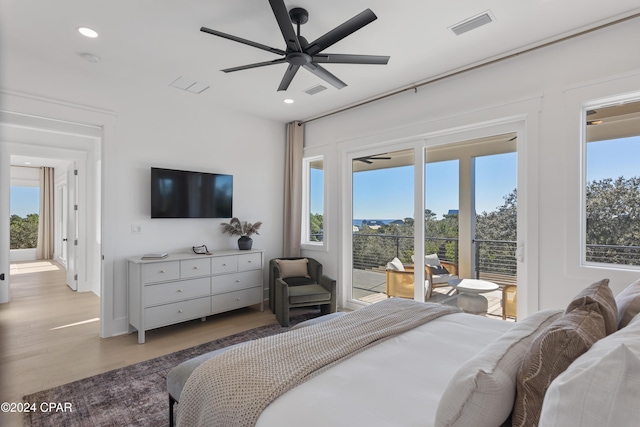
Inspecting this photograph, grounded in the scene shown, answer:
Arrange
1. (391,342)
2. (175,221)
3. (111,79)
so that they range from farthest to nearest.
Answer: (175,221) < (111,79) < (391,342)

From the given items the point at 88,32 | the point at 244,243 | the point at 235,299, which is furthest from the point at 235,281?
the point at 88,32

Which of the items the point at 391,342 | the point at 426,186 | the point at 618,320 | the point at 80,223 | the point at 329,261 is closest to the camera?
the point at 618,320

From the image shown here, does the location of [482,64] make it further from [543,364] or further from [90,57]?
[90,57]

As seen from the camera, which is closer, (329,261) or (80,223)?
(329,261)

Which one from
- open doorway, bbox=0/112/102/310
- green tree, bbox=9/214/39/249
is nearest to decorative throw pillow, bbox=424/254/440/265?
open doorway, bbox=0/112/102/310

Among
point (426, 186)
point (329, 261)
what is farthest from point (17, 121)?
point (426, 186)

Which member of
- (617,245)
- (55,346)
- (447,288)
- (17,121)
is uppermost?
(17,121)

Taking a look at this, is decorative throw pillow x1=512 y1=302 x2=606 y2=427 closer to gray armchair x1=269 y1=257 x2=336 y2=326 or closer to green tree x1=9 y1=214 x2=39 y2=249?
gray armchair x1=269 y1=257 x2=336 y2=326

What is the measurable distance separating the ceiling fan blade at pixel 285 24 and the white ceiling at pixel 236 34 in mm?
329

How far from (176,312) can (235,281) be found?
79cm

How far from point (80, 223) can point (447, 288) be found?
5961 millimetres

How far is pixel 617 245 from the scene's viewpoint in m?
2.61

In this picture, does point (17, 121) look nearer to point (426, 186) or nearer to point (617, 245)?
point (426, 186)

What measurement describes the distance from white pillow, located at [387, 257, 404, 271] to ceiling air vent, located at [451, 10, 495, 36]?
99.4 inches
